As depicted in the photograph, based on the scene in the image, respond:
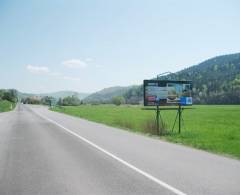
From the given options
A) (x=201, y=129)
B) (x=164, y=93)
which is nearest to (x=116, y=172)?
(x=164, y=93)

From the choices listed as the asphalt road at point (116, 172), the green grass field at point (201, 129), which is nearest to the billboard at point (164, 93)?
the green grass field at point (201, 129)

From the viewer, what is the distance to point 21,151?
13.9 meters

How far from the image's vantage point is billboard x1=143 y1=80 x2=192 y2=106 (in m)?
24.3

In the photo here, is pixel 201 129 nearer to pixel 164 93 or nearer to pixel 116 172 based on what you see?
pixel 164 93

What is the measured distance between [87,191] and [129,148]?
726 centimetres

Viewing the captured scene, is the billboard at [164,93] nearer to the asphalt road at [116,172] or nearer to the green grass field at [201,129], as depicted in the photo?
the green grass field at [201,129]

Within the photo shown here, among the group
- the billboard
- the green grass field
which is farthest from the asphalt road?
the billboard

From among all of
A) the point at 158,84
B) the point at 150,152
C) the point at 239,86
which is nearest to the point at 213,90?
the point at 239,86

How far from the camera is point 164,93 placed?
24500mm

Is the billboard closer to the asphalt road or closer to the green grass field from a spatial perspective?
the green grass field

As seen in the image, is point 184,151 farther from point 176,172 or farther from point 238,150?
point 176,172

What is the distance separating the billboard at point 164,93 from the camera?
2433cm

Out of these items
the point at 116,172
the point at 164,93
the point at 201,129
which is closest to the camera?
the point at 116,172

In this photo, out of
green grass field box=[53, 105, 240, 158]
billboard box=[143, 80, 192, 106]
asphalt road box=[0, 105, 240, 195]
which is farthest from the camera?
billboard box=[143, 80, 192, 106]
